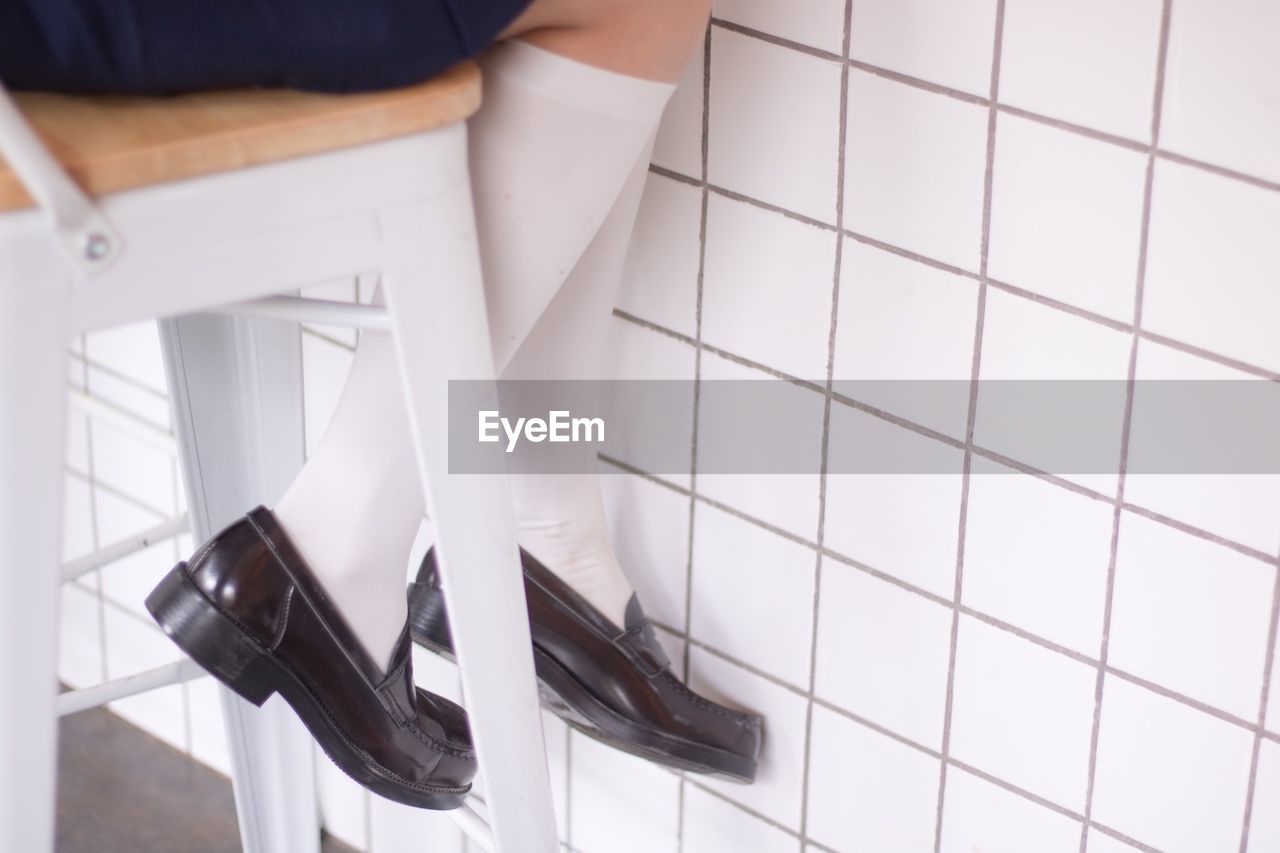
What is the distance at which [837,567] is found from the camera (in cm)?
112

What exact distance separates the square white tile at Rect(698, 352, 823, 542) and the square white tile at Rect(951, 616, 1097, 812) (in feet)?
0.49

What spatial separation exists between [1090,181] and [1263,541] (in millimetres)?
223

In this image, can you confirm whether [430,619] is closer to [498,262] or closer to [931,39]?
[498,262]

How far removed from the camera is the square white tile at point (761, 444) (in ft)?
3.61

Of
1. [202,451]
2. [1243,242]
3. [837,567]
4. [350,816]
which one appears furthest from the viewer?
[350,816]

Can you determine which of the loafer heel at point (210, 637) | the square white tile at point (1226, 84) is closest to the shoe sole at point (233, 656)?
the loafer heel at point (210, 637)

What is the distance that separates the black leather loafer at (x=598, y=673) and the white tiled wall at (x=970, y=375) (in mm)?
119

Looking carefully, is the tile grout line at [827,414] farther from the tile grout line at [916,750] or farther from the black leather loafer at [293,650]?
the black leather loafer at [293,650]

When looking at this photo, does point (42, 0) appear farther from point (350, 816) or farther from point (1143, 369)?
point (350, 816)

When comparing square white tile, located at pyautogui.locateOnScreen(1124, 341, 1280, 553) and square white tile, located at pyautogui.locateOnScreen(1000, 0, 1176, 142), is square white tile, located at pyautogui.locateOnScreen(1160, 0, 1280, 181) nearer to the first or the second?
square white tile, located at pyautogui.locateOnScreen(1000, 0, 1176, 142)

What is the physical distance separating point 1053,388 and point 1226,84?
210 mm

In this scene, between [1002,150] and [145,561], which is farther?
[145,561]

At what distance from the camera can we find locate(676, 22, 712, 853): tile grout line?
105cm

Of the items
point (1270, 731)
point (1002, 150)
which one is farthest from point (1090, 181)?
point (1270, 731)
